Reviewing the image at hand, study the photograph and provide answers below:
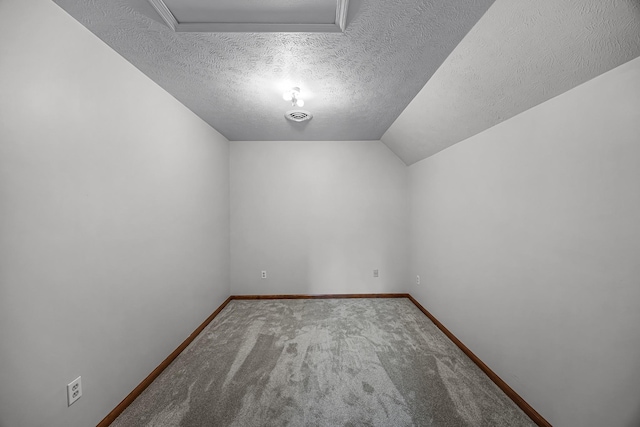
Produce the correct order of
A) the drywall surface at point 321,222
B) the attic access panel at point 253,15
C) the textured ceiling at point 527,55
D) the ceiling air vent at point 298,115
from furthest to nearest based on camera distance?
the drywall surface at point 321,222
the ceiling air vent at point 298,115
the attic access panel at point 253,15
the textured ceiling at point 527,55

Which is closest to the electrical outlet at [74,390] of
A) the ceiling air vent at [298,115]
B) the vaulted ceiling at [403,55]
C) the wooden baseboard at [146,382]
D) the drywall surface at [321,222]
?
the wooden baseboard at [146,382]

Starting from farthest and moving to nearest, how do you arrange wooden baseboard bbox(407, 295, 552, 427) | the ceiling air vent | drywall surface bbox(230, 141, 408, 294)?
drywall surface bbox(230, 141, 408, 294), the ceiling air vent, wooden baseboard bbox(407, 295, 552, 427)

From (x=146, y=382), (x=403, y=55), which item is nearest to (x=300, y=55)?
(x=403, y=55)

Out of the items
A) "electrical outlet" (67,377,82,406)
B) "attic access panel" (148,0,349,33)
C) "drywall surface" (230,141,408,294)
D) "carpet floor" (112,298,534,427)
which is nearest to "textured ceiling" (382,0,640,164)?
"attic access panel" (148,0,349,33)

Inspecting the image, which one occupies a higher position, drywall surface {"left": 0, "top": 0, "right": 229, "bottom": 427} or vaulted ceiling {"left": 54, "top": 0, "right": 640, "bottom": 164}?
vaulted ceiling {"left": 54, "top": 0, "right": 640, "bottom": 164}

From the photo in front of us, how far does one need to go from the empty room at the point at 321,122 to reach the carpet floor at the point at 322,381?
0.02m

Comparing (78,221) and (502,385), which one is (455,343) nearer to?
(502,385)

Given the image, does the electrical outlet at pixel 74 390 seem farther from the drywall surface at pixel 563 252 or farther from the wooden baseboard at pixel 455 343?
the drywall surface at pixel 563 252

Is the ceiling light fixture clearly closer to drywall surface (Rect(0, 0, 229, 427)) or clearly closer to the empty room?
the empty room

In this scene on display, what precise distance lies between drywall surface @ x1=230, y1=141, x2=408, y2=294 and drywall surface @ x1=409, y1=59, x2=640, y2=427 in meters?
1.41

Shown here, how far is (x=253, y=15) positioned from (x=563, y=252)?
2.22 m

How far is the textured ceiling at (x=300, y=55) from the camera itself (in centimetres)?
119

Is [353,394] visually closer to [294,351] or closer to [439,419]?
[439,419]

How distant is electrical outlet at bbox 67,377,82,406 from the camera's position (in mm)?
1213
